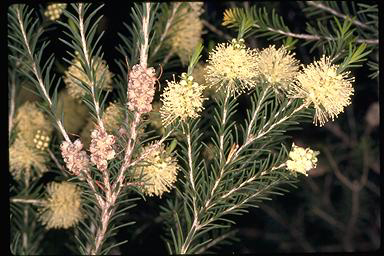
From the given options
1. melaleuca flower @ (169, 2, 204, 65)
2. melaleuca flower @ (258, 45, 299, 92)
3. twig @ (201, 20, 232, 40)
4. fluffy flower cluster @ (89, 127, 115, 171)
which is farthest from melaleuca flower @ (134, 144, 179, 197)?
twig @ (201, 20, 232, 40)

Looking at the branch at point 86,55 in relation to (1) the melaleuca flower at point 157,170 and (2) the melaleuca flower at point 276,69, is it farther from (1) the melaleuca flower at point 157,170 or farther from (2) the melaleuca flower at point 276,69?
(2) the melaleuca flower at point 276,69

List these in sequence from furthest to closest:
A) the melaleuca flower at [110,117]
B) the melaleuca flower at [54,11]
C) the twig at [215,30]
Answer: the twig at [215,30], the melaleuca flower at [54,11], the melaleuca flower at [110,117]

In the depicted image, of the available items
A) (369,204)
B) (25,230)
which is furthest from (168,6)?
(369,204)

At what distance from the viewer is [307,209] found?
151cm

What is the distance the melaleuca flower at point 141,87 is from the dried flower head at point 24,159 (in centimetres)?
32

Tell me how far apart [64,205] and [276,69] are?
407mm

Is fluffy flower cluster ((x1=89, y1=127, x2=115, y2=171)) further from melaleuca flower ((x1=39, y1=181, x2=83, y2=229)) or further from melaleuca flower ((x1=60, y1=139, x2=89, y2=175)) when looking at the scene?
melaleuca flower ((x1=39, y1=181, x2=83, y2=229))

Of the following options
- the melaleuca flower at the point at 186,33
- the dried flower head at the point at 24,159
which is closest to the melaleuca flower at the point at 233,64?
the melaleuca flower at the point at 186,33

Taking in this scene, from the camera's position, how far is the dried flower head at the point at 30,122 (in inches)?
36.6

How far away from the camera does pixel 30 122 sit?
0.95 metres

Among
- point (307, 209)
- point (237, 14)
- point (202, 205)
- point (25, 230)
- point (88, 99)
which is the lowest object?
point (307, 209)

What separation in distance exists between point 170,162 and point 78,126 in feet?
1.14

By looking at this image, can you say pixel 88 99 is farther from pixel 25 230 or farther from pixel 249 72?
pixel 25 230

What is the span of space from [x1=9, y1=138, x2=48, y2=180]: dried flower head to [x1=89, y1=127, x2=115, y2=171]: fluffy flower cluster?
0.92 feet
